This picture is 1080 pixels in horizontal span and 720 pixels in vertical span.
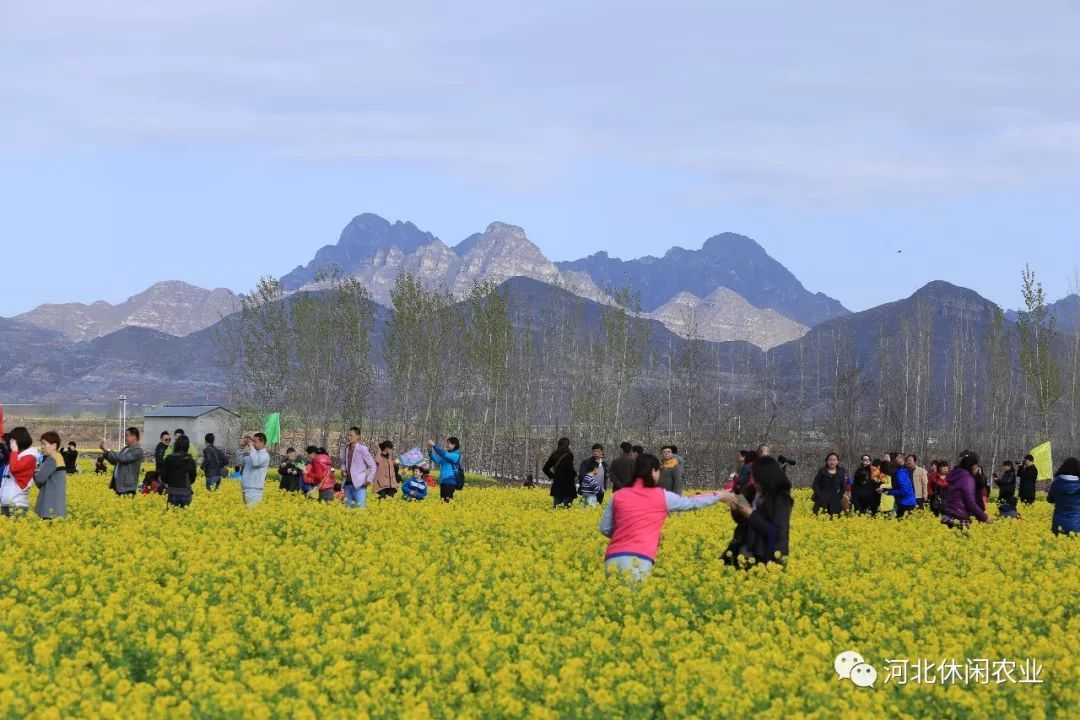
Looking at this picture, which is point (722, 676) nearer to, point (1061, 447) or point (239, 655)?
point (239, 655)

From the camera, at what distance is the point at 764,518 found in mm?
12633

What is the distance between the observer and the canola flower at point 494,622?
7855 millimetres

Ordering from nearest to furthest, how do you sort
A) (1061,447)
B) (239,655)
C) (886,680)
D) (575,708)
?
(575,708) < (886,680) < (239,655) < (1061,447)

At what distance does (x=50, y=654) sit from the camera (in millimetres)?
9102

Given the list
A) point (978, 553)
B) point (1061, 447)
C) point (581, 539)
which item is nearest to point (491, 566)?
point (581, 539)

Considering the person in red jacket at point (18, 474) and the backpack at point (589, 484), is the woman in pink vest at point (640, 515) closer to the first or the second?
the person in red jacket at point (18, 474)

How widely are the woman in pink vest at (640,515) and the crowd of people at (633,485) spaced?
0.01 m

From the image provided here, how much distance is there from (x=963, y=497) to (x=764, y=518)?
7589 millimetres

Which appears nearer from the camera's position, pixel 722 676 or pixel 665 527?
pixel 722 676

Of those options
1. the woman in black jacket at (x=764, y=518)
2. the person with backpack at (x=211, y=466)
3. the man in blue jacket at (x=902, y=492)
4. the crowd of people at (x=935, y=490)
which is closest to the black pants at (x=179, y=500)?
the person with backpack at (x=211, y=466)

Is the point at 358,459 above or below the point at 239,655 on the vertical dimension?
above

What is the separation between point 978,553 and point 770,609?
22.4 feet

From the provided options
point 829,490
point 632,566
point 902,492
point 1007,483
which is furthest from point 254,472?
point 1007,483

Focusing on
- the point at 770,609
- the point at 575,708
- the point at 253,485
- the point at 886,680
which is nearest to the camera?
the point at 575,708
